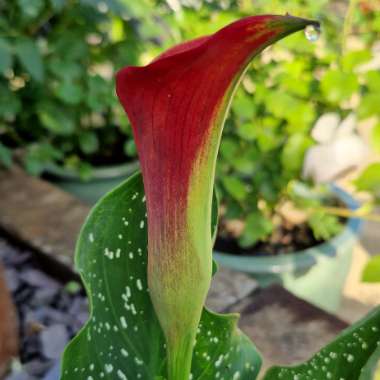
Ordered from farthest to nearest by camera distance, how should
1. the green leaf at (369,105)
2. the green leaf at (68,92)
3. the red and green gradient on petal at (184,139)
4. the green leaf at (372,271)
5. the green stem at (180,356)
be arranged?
the green leaf at (68,92) < the green leaf at (369,105) < the green leaf at (372,271) < the green stem at (180,356) < the red and green gradient on petal at (184,139)

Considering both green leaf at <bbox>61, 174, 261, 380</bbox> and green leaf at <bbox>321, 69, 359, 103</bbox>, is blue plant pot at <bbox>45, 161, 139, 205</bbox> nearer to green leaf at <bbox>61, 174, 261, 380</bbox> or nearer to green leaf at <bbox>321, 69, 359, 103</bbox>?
green leaf at <bbox>321, 69, 359, 103</bbox>

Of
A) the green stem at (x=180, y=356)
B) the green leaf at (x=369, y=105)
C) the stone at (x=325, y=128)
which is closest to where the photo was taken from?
the green stem at (x=180, y=356)

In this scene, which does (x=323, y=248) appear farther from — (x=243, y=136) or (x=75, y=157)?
(x=75, y=157)

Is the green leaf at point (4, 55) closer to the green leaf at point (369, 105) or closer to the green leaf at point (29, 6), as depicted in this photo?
the green leaf at point (29, 6)

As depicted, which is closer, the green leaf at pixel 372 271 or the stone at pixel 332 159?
the green leaf at pixel 372 271

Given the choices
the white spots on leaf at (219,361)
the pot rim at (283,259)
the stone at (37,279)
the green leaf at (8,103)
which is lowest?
the stone at (37,279)

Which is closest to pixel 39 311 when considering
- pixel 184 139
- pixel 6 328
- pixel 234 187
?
pixel 6 328

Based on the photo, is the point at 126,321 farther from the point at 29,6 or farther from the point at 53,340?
the point at 29,6

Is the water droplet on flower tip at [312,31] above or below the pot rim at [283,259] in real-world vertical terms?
above

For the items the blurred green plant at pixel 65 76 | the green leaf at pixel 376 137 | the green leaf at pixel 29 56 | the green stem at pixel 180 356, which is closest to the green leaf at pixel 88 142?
the blurred green plant at pixel 65 76
